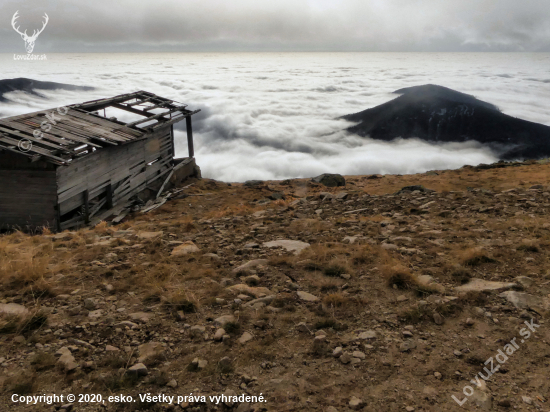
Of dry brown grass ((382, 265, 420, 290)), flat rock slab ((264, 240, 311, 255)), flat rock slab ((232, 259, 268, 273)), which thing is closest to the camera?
dry brown grass ((382, 265, 420, 290))

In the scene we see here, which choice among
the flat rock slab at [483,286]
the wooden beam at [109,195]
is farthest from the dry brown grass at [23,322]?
the wooden beam at [109,195]

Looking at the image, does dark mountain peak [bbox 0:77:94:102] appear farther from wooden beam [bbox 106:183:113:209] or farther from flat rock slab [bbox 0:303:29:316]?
flat rock slab [bbox 0:303:29:316]

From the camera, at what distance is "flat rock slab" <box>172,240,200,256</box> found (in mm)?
6309

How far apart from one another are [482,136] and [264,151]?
28.9 m

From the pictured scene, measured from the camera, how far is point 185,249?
648 centimetres

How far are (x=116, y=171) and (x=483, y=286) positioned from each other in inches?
467

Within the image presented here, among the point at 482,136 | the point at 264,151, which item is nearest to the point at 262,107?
the point at 264,151

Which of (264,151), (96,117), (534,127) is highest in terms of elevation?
(96,117)

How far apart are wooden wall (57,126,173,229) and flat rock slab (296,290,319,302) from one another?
839cm

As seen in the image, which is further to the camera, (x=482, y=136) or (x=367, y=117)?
(x=367, y=117)

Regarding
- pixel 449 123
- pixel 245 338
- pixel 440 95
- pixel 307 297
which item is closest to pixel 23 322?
pixel 245 338

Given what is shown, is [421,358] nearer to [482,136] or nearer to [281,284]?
[281,284]

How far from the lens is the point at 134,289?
503 centimetres

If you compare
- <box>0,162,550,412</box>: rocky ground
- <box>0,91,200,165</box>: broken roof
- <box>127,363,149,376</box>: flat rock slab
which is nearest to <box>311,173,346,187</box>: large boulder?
<box>0,91,200,165</box>: broken roof
